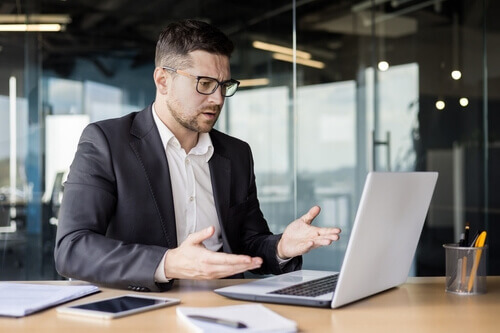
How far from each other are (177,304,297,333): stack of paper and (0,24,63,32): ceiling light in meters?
3.51

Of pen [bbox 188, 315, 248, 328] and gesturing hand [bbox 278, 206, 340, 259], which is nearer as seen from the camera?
pen [bbox 188, 315, 248, 328]

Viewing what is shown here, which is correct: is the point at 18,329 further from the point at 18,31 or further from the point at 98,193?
the point at 18,31

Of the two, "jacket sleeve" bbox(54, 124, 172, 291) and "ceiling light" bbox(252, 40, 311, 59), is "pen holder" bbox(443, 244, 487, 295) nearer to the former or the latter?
"jacket sleeve" bbox(54, 124, 172, 291)

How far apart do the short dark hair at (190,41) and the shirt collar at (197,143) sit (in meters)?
0.19

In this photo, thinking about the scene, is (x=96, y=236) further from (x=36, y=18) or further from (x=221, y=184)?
(x=36, y=18)

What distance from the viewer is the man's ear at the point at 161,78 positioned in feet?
7.45

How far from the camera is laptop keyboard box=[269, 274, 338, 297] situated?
1559 millimetres

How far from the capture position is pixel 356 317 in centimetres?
140

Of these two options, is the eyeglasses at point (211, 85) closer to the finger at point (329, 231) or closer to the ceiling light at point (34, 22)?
the finger at point (329, 231)

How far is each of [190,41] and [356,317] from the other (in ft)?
3.70

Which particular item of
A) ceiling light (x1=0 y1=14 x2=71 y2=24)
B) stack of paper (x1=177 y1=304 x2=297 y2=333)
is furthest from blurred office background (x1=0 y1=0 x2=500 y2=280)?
stack of paper (x1=177 y1=304 x2=297 y2=333)

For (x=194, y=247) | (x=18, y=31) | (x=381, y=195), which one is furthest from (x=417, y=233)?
(x=18, y=31)

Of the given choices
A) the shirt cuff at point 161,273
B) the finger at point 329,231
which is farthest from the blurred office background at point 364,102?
the shirt cuff at point 161,273

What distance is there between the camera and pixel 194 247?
155cm
